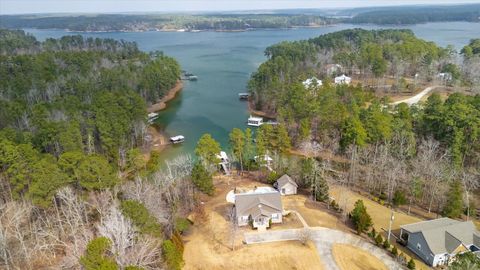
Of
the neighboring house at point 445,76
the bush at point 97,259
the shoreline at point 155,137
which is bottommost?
the shoreline at point 155,137

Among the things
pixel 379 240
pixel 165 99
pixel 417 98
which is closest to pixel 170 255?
pixel 379 240

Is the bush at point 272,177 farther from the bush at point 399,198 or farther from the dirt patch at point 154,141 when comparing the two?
the dirt patch at point 154,141

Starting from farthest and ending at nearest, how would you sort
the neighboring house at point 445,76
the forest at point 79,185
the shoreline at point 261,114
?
the neighboring house at point 445,76, the shoreline at point 261,114, the forest at point 79,185

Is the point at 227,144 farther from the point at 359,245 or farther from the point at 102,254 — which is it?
the point at 102,254

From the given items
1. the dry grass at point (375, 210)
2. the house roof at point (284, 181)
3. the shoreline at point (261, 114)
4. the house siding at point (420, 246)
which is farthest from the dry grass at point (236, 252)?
the shoreline at point (261, 114)

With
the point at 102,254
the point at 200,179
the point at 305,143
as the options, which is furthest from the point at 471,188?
the point at 102,254

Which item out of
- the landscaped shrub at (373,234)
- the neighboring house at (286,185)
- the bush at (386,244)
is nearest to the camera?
the bush at (386,244)

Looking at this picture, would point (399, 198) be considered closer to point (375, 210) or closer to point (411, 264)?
point (375, 210)
